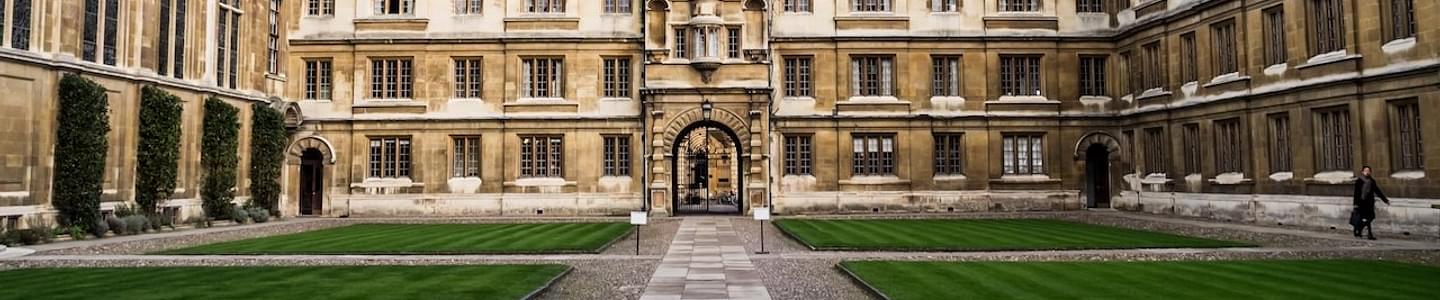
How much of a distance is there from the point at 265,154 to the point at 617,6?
1322cm

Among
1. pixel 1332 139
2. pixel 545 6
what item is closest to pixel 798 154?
pixel 545 6

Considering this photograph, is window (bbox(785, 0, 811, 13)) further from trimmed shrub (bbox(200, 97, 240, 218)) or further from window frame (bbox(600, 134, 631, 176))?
trimmed shrub (bbox(200, 97, 240, 218))

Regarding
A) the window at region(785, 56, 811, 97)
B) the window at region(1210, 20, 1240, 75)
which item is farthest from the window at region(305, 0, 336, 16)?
the window at region(1210, 20, 1240, 75)

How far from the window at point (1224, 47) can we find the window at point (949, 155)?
8808 mm

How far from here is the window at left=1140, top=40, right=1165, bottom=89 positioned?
96.4 ft

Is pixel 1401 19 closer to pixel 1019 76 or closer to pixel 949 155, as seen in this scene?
pixel 1019 76

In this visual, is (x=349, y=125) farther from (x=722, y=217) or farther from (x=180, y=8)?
(x=722, y=217)

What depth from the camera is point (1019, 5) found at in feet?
107

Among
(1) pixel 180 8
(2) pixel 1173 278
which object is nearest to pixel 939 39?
(2) pixel 1173 278

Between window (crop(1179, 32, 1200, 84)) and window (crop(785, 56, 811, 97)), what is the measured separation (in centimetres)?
1231

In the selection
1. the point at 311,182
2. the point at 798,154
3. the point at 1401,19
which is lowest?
the point at 311,182

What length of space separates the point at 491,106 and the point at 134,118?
36.5 feet

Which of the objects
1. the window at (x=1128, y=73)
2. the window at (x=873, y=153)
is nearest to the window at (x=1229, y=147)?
the window at (x=1128, y=73)

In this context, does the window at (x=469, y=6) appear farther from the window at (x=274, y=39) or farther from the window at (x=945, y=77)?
the window at (x=945, y=77)
